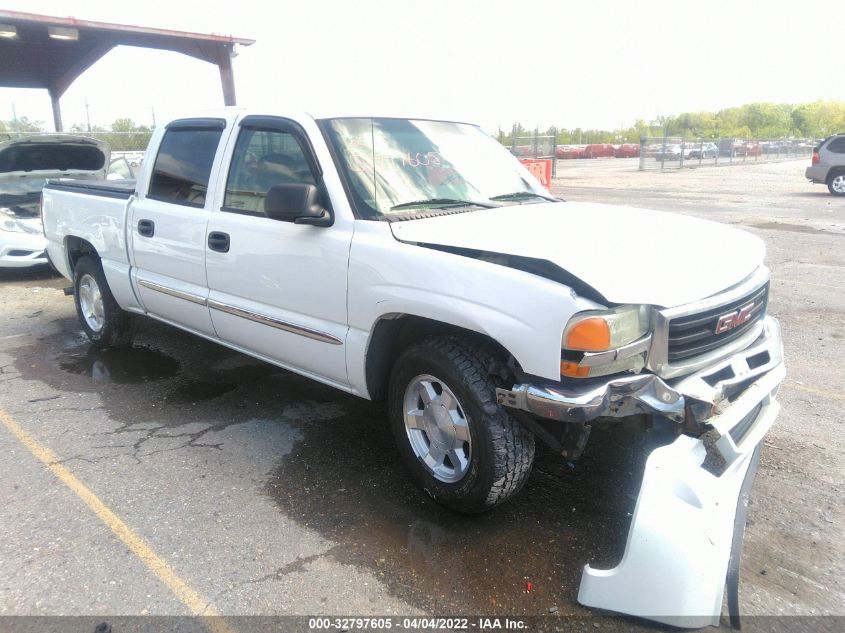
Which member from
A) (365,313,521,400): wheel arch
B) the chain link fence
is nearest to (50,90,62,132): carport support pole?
(365,313,521,400): wheel arch

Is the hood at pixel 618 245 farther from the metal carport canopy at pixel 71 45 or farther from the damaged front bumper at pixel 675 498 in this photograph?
the metal carport canopy at pixel 71 45

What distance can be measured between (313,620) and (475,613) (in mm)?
634

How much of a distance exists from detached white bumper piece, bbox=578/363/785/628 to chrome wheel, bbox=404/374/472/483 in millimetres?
808

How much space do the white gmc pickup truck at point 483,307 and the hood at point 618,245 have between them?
1 centimetres

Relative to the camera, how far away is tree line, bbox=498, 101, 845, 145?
2960 inches

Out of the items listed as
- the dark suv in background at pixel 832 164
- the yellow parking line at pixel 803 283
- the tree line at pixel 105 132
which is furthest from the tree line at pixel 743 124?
the yellow parking line at pixel 803 283

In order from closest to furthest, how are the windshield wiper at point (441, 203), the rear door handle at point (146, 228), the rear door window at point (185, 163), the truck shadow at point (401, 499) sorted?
1. the truck shadow at point (401, 499)
2. the windshield wiper at point (441, 203)
3. the rear door window at point (185, 163)
4. the rear door handle at point (146, 228)

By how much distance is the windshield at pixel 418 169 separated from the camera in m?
3.46

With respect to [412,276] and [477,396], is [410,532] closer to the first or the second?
[477,396]

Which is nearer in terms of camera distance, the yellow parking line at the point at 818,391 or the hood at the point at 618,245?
the hood at the point at 618,245

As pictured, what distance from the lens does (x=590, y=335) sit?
98.7 inches

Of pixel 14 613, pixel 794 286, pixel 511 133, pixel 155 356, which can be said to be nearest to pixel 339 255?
pixel 14 613

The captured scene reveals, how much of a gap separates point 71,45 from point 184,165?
1212 cm

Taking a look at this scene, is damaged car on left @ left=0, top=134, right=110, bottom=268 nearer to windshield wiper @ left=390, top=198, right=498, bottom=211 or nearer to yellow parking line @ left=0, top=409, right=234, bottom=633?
yellow parking line @ left=0, top=409, right=234, bottom=633
